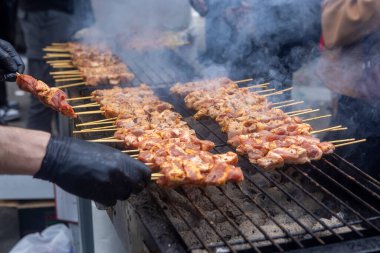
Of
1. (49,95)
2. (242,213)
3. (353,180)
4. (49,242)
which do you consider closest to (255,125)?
(353,180)

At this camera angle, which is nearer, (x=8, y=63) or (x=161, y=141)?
(x=161, y=141)

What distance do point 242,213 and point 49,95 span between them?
2.26m

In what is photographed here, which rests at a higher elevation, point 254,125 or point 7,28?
point 7,28

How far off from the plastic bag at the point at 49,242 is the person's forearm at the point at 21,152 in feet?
9.11

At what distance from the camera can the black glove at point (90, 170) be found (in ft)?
9.13

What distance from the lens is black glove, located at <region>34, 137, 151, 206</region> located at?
9.13 feet

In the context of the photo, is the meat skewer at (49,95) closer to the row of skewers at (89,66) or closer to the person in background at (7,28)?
the row of skewers at (89,66)

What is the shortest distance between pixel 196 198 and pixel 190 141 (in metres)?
0.47

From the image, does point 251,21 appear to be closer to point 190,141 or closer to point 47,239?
point 190,141

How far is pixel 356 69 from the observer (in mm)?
Answer: 4961

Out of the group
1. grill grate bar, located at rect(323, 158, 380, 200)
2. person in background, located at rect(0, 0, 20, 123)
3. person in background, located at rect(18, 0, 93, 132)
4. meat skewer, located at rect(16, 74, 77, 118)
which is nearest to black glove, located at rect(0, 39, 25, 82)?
meat skewer, located at rect(16, 74, 77, 118)

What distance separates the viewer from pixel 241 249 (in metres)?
2.75

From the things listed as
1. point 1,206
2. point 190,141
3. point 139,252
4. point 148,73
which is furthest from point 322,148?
point 1,206

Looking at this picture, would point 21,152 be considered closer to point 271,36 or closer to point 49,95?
point 49,95
